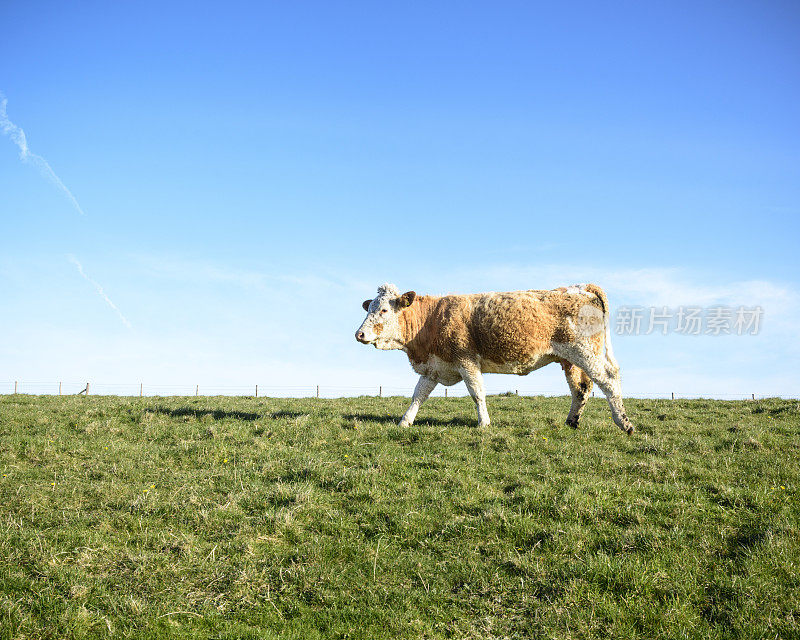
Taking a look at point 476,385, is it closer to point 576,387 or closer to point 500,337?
point 500,337

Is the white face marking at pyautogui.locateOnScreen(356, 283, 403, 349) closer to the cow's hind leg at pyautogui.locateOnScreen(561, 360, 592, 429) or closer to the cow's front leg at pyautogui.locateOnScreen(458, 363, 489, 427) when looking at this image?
the cow's front leg at pyautogui.locateOnScreen(458, 363, 489, 427)

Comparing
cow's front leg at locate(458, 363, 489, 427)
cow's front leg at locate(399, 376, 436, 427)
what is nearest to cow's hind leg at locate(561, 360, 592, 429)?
cow's front leg at locate(458, 363, 489, 427)

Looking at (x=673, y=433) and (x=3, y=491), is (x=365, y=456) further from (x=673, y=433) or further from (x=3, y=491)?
(x=673, y=433)

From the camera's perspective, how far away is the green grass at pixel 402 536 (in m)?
5.64

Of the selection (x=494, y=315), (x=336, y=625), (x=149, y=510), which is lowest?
(x=336, y=625)

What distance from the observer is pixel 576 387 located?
44.4 feet

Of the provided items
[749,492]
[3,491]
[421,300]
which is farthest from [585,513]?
[3,491]

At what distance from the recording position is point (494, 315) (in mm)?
12898

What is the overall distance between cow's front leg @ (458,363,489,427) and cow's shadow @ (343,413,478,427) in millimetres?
349

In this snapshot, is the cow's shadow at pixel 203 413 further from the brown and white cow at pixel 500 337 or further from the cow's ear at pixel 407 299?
the cow's ear at pixel 407 299

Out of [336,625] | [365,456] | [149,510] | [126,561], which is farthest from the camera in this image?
[365,456]

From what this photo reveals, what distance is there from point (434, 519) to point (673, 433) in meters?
7.71

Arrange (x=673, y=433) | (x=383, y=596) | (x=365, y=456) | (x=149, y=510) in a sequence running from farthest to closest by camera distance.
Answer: (x=673, y=433) < (x=365, y=456) < (x=149, y=510) < (x=383, y=596)

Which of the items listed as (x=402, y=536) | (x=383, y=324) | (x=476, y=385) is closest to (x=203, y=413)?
(x=383, y=324)
